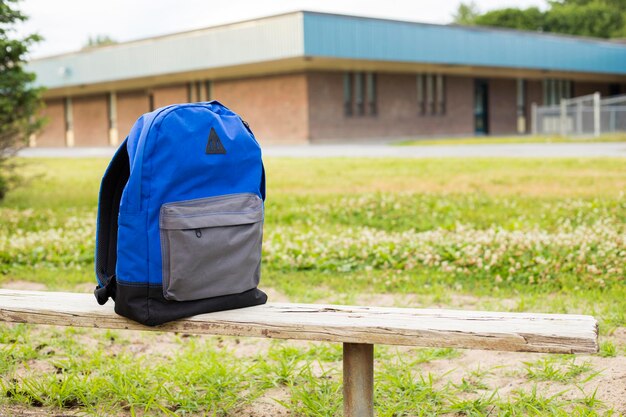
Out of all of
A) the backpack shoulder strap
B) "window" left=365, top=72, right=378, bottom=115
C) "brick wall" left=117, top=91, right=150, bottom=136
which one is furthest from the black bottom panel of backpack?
"brick wall" left=117, top=91, right=150, bottom=136

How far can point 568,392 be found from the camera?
3.70 metres

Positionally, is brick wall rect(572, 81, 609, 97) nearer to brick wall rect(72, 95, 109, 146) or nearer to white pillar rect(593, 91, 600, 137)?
white pillar rect(593, 91, 600, 137)

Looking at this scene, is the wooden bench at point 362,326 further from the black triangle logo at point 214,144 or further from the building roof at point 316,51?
the building roof at point 316,51

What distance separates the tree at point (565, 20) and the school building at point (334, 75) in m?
27.0

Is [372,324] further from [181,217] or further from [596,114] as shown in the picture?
[596,114]

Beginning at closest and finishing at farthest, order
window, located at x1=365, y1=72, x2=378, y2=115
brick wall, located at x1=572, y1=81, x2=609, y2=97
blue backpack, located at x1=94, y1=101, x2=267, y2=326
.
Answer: blue backpack, located at x1=94, y1=101, x2=267, y2=326 → window, located at x1=365, y1=72, x2=378, y2=115 → brick wall, located at x1=572, y1=81, x2=609, y2=97

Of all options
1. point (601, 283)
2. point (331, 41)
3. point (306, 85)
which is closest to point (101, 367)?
point (601, 283)

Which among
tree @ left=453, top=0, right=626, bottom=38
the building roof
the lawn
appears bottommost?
the lawn

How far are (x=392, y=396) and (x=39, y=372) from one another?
184 centimetres

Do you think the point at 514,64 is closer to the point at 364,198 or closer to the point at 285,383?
the point at 364,198

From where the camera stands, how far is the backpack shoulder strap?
10.7 ft

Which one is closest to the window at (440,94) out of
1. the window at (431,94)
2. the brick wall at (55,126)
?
the window at (431,94)

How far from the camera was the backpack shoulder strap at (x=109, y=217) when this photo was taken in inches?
128

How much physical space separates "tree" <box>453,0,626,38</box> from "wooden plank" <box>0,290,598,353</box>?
68620mm
